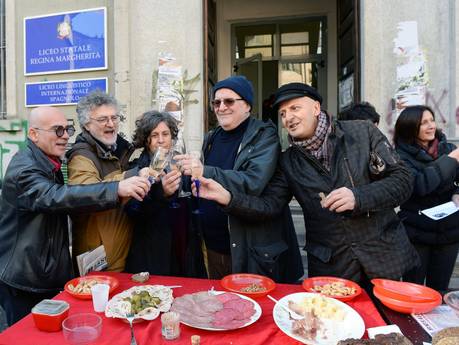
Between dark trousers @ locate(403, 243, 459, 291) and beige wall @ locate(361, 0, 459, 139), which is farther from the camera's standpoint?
beige wall @ locate(361, 0, 459, 139)

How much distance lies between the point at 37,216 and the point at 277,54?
322 inches

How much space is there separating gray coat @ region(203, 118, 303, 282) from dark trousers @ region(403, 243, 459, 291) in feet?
4.89

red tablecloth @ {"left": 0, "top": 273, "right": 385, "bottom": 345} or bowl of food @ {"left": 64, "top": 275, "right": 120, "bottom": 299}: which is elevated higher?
bowl of food @ {"left": 64, "top": 275, "right": 120, "bottom": 299}

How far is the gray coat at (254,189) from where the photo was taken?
7.52 feet

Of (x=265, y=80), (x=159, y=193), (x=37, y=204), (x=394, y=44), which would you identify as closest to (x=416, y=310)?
(x=159, y=193)

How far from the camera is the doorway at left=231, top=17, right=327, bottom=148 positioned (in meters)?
8.90

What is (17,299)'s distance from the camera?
2.19m

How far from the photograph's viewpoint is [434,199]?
305 cm

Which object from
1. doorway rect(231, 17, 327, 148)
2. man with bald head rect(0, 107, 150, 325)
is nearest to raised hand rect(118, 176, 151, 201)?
man with bald head rect(0, 107, 150, 325)

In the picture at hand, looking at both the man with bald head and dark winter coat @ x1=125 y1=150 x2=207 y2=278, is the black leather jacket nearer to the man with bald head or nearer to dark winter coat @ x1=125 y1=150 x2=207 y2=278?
the man with bald head

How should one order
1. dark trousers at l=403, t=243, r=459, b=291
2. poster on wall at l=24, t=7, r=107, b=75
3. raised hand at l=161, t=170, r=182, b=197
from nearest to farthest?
raised hand at l=161, t=170, r=182, b=197 < dark trousers at l=403, t=243, r=459, b=291 < poster on wall at l=24, t=7, r=107, b=75

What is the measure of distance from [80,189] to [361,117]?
2970 millimetres

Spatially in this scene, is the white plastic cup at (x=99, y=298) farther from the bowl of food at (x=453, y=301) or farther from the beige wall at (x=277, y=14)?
the beige wall at (x=277, y=14)

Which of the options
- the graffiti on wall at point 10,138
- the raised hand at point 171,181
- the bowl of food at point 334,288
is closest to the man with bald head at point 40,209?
the raised hand at point 171,181
